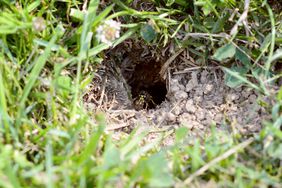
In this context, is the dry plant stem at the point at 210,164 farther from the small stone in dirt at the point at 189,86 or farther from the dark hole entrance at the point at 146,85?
the dark hole entrance at the point at 146,85

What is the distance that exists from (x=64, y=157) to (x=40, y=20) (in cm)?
52

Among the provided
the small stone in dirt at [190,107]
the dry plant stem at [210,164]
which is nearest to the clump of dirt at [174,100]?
the small stone in dirt at [190,107]

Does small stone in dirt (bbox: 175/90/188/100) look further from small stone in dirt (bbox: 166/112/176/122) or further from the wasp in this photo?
the wasp

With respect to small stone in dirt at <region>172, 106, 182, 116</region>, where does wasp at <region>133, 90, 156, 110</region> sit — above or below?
below

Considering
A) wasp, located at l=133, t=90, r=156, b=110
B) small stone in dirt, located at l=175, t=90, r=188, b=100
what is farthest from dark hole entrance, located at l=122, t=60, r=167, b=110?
small stone in dirt, located at l=175, t=90, r=188, b=100

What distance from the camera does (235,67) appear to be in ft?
6.25

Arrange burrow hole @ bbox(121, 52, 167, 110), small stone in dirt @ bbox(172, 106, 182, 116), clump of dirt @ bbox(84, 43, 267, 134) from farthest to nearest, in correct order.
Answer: burrow hole @ bbox(121, 52, 167, 110)
small stone in dirt @ bbox(172, 106, 182, 116)
clump of dirt @ bbox(84, 43, 267, 134)

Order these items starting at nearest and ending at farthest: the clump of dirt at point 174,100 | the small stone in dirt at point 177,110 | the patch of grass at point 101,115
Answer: the patch of grass at point 101,115 < the clump of dirt at point 174,100 < the small stone in dirt at point 177,110

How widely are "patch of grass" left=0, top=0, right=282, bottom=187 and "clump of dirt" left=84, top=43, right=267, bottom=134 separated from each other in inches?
3.2

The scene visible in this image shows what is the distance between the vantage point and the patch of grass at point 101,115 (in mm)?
1419

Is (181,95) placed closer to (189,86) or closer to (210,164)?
(189,86)

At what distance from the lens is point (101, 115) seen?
1.47 m

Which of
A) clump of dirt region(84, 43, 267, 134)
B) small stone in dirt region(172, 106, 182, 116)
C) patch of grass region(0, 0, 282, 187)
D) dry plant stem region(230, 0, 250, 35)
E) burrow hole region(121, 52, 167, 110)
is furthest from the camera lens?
burrow hole region(121, 52, 167, 110)

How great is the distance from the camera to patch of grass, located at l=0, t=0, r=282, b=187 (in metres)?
1.42
